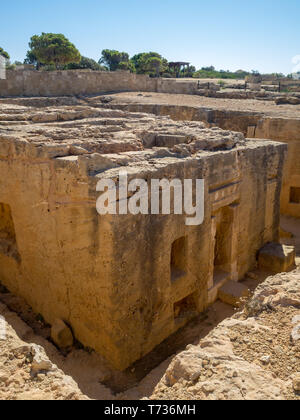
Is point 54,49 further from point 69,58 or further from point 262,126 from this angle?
point 262,126

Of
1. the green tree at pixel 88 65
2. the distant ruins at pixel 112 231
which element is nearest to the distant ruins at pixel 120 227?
the distant ruins at pixel 112 231

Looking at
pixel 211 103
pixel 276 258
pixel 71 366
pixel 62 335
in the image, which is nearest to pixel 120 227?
pixel 62 335

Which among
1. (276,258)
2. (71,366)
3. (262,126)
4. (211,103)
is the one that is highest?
(211,103)

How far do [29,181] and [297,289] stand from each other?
4.08 metres

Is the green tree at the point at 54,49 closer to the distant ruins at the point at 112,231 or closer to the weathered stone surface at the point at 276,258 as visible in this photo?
the distant ruins at the point at 112,231

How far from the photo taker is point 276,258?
341 inches

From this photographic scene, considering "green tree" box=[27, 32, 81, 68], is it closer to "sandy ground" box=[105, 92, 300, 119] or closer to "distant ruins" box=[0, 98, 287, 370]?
"sandy ground" box=[105, 92, 300, 119]

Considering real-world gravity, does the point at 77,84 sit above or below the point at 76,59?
below

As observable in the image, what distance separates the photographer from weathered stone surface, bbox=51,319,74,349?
5.82 meters

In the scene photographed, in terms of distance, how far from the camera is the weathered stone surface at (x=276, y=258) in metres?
8.65

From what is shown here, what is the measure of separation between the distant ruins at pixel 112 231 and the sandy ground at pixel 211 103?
5.90 meters

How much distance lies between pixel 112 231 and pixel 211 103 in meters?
11.6

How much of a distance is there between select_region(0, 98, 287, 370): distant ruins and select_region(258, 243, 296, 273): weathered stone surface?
3.79 ft

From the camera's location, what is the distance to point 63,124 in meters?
7.35
